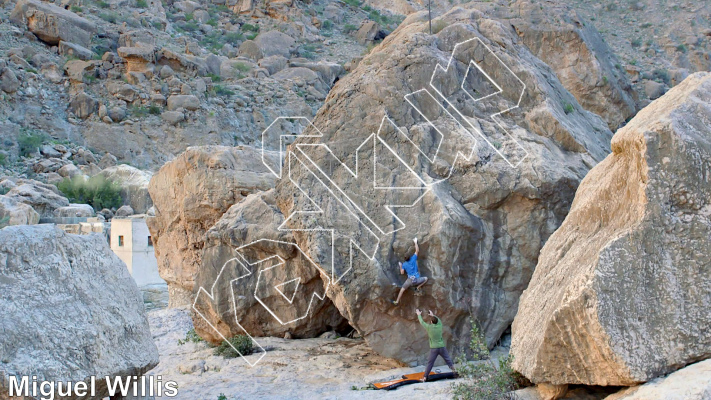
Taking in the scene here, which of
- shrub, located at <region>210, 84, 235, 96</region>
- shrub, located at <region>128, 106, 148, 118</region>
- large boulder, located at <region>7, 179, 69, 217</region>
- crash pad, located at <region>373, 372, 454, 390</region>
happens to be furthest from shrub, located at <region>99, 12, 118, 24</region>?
crash pad, located at <region>373, 372, 454, 390</region>

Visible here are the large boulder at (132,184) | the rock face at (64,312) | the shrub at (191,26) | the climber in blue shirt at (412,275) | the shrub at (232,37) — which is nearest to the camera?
the rock face at (64,312)

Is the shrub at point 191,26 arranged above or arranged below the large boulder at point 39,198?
above

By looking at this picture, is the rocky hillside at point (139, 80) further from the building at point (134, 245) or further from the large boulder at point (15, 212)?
the building at point (134, 245)

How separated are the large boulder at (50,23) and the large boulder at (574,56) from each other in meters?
21.5

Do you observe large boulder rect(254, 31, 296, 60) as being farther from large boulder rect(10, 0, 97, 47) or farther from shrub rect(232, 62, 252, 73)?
large boulder rect(10, 0, 97, 47)

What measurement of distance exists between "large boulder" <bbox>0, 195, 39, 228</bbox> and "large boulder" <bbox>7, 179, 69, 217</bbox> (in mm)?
2026

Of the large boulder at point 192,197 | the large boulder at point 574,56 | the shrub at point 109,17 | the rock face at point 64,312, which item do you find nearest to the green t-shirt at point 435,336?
the rock face at point 64,312

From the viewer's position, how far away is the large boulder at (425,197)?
823cm

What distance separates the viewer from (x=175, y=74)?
31031mm

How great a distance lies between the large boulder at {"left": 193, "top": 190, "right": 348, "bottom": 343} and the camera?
966cm

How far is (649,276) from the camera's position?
4570 mm

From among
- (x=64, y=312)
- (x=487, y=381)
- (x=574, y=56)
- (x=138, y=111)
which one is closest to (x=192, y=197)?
(x=64, y=312)

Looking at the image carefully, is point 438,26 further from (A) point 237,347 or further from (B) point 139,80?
(B) point 139,80

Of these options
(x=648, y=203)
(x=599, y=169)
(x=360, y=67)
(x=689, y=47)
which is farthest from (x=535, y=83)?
(x=689, y=47)
